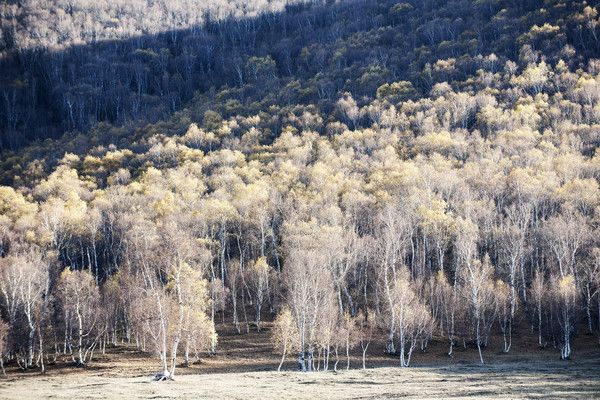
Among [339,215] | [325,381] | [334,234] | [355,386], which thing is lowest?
[325,381]

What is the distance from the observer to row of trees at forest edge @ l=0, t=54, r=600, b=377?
54.4 m

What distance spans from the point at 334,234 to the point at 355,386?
40803 millimetres

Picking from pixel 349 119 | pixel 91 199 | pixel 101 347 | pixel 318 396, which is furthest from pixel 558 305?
pixel 349 119

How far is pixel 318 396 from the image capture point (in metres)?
29.9

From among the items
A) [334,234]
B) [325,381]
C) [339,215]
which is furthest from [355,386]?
[339,215]

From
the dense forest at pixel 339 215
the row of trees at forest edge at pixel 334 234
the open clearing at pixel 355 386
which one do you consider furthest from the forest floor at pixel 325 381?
the dense forest at pixel 339 215

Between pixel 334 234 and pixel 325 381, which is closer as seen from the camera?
pixel 325 381

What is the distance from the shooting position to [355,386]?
112 feet

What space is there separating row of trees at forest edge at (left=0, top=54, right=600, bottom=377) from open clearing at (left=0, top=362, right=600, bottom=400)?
566 centimetres

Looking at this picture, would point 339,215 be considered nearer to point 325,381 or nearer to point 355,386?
point 325,381

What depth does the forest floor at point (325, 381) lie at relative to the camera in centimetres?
3006

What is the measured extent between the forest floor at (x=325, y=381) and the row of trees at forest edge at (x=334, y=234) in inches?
96.8

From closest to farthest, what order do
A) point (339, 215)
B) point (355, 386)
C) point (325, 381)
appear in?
point (355, 386) → point (325, 381) → point (339, 215)

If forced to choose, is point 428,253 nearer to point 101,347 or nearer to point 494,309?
point 494,309
